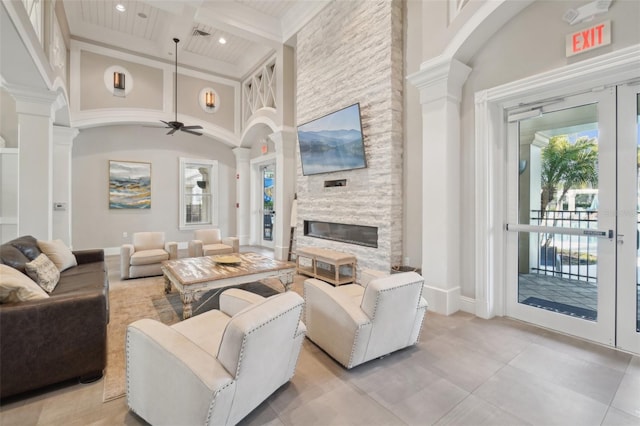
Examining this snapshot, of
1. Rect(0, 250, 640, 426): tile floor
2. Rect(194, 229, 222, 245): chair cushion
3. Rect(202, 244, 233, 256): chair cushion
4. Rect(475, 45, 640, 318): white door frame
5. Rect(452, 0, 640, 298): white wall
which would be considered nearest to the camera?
Rect(0, 250, 640, 426): tile floor

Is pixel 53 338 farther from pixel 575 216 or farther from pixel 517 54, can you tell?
pixel 517 54

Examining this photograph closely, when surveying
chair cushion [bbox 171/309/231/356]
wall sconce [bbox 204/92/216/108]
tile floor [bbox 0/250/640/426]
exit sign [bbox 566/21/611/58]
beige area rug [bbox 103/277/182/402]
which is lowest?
tile floor [bbox 0/250/640/426]

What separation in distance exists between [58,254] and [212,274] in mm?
1827

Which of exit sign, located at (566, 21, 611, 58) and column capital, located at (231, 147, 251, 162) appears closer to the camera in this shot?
exit sign, located at (566, 21, 611, 58)

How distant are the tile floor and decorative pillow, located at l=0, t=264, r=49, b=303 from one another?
2.01ft

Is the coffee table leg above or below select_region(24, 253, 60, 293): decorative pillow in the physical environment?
below

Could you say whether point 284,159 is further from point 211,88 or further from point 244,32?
point 211,88

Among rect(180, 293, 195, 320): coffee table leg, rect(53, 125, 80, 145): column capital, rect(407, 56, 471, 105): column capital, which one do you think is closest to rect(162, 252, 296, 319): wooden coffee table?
rect(180, 293, 195, 320): coffee table leg

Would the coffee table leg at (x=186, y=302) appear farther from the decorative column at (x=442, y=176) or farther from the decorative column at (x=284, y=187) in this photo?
the decorative column at (x=284, y=187)

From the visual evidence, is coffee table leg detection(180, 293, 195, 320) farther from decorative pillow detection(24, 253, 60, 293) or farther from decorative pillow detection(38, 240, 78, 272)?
decorative pillow detection(38, 240, 78, 272)

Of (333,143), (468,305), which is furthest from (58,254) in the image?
(468,305)

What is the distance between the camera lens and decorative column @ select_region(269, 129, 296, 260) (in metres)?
6.35

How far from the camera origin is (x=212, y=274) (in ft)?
10.6

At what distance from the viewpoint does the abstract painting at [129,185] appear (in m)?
7.21
